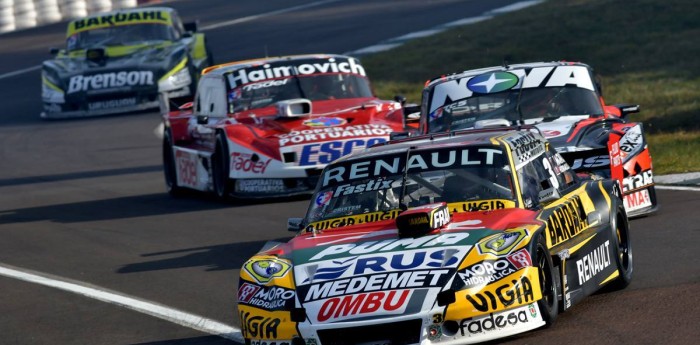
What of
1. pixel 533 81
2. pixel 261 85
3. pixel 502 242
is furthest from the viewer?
pixel 261 85

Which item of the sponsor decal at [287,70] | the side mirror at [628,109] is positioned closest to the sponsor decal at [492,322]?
the side mirror at [628,109]

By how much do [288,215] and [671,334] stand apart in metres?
7.02

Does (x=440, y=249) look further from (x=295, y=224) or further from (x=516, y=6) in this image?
(x=516, y=6)

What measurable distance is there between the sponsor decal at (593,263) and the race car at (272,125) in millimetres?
6423

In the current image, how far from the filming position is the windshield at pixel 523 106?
1341 centimetres

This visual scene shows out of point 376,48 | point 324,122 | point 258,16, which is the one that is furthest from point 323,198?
point 258,16

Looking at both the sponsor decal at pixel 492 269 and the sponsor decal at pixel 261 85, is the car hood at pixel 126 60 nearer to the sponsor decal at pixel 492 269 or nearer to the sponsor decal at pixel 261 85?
the sponsor decal at pixel 261 85

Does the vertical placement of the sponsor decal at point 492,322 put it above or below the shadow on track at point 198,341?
above

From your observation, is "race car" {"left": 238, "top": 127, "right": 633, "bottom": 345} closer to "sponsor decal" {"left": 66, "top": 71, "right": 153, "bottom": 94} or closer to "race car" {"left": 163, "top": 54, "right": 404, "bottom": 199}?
"race car" {"left": 163, "top": 54, "right": 404, "bottom": 199}

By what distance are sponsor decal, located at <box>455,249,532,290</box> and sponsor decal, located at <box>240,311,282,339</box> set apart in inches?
37.6

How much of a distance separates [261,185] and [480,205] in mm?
7056

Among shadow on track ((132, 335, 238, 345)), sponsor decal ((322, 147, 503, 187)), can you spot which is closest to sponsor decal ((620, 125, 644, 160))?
sponsor decal ((322, 147, 503, 187))

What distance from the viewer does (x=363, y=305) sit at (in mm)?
7262

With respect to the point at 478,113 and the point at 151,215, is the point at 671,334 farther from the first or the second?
the point at 151,215
